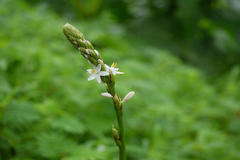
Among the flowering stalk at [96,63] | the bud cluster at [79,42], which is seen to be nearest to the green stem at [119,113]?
the flowering stalk at [96,63]

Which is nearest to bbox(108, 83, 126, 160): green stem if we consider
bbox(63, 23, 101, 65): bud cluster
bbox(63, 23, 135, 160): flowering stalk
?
bbox(63, 23, 135, 160): flowering stalk

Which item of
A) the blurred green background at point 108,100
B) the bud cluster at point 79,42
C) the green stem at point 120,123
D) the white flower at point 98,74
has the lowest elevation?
the green stem at point 120,123

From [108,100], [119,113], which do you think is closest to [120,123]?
[119,113]

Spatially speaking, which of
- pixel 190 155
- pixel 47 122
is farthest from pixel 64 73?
pixel 190 155

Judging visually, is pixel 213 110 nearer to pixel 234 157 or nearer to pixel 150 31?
pixel 234 157

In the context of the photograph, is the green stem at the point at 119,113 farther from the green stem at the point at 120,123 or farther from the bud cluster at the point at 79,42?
the bud cluster at the point at 79,42

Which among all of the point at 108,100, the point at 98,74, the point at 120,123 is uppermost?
the point at 108,100

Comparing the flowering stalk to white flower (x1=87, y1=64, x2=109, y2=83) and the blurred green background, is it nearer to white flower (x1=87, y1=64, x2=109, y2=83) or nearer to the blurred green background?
white flower (x1=87, y1=64, x2=109, y2=83)

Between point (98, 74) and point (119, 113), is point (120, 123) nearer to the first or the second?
point (119, 113)
